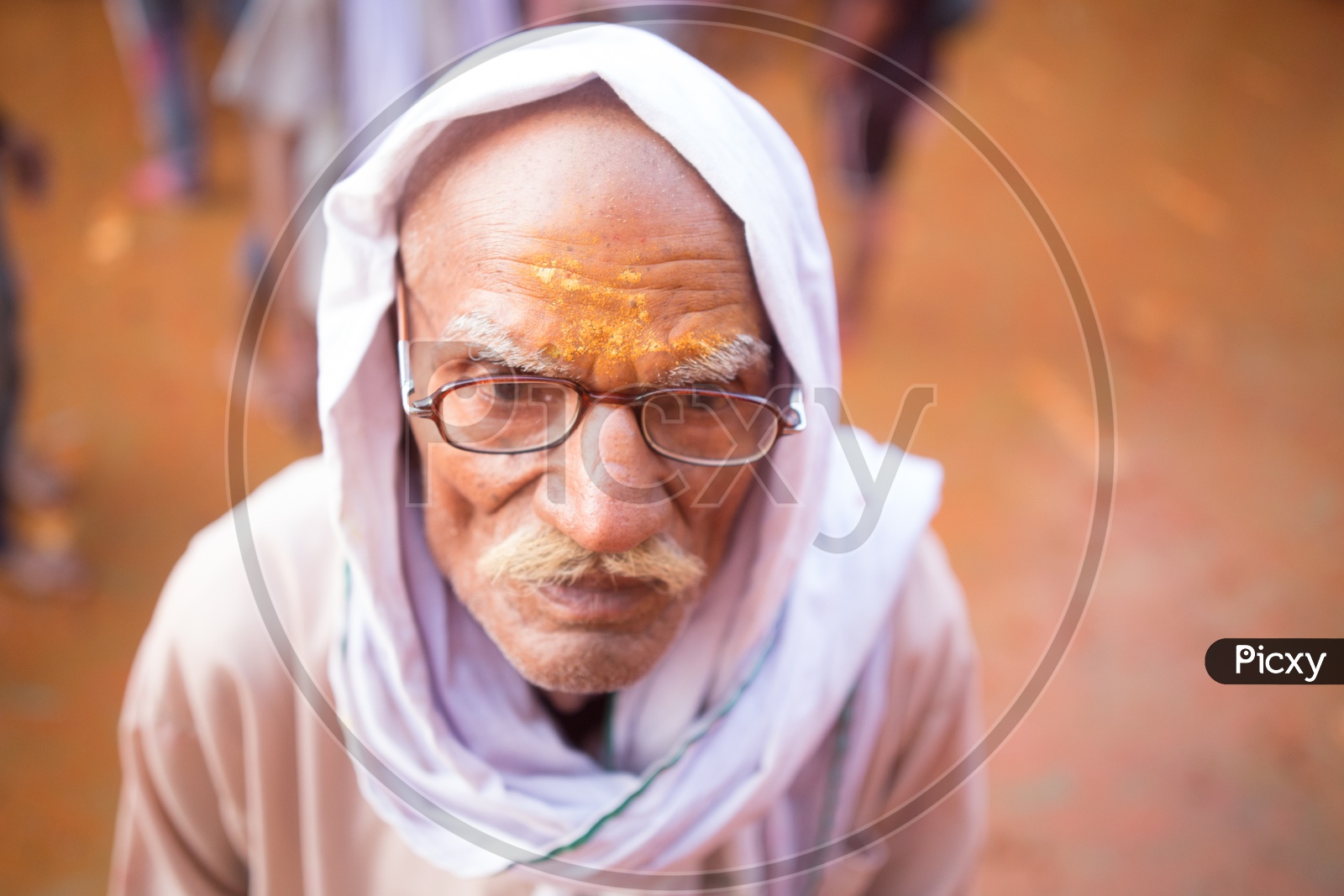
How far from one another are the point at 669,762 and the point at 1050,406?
3569 millimetres

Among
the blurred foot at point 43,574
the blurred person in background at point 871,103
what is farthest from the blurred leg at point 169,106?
the blurred person in background at point 871,103

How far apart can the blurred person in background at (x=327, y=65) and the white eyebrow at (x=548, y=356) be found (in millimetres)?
1627

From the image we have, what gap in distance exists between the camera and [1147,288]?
5.14m

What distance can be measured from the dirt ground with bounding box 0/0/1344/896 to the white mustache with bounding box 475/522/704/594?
6.81ft

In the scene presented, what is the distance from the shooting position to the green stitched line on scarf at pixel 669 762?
49.9 inches

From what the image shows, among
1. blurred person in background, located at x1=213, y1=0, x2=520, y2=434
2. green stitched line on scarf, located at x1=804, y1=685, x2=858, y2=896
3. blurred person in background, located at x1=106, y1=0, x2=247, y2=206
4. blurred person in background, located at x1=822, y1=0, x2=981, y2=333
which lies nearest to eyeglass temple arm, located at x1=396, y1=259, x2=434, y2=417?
green stitched line on scarf, located at x1=804, y1=685, x2=858, y2=896

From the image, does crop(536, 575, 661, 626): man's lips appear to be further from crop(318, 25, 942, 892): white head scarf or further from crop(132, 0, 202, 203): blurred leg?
crop(132, 0, 202, 203): blurred leg

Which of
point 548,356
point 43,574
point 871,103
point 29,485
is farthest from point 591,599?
point 871,103

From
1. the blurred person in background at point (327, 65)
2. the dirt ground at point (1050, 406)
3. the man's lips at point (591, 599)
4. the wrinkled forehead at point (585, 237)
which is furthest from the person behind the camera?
the dirt ground at point (1050, 406)

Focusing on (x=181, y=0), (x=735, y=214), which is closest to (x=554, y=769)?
(x=735, y=214)

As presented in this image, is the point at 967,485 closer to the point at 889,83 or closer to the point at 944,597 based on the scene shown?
the point at 889,83

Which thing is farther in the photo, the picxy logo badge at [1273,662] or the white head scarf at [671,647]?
the picxy logo badge at [1273,662]

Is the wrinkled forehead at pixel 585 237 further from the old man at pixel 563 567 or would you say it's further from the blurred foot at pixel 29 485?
the blurred foot at pixel 29 485

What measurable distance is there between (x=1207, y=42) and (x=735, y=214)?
7.35 meters
